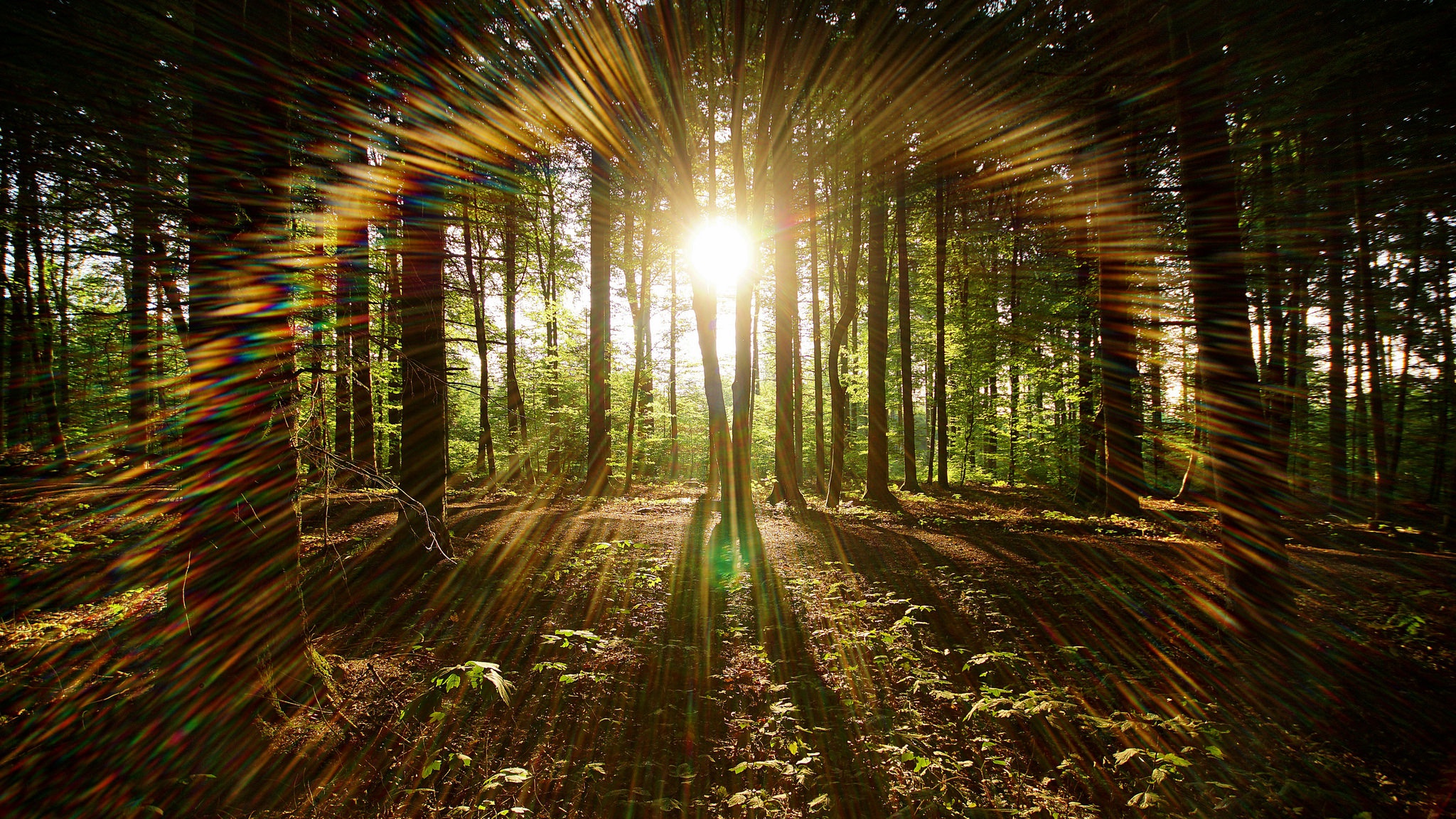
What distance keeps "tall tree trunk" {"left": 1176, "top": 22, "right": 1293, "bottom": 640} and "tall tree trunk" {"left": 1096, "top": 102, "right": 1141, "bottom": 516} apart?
6.70 meters

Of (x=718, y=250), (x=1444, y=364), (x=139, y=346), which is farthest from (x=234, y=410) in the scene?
(x=1444, y=364)

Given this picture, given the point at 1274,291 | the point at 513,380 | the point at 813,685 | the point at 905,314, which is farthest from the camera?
the point at 513,380

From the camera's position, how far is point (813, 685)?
161 inches

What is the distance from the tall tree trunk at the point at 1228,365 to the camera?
453 cm

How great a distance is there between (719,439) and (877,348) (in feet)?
15.9

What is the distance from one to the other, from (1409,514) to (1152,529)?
38.3 ft

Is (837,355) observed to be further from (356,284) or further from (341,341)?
(341,341)

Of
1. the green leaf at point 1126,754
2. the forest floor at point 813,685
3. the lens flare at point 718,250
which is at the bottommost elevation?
the forest floor at point 813,685

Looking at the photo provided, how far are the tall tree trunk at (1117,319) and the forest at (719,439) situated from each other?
90 millimetres

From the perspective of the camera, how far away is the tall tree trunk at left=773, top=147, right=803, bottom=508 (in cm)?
1266

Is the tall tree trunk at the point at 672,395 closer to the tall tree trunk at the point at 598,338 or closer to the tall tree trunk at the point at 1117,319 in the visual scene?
the tall tree trunk at the point at 598,338

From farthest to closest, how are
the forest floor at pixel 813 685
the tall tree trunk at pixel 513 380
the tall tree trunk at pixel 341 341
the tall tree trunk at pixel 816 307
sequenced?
the tall tree trunk at pixel 513 380 < the tall tree trunk at pixel 816 307 < the tall tree trunk at pixel 341 341 < the forest floor at pixel 813 685

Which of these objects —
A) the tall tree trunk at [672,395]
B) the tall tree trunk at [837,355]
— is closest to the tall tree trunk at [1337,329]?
the tall tree trunk at [837,355]

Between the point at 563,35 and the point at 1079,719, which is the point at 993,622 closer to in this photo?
the point at 1079,719
